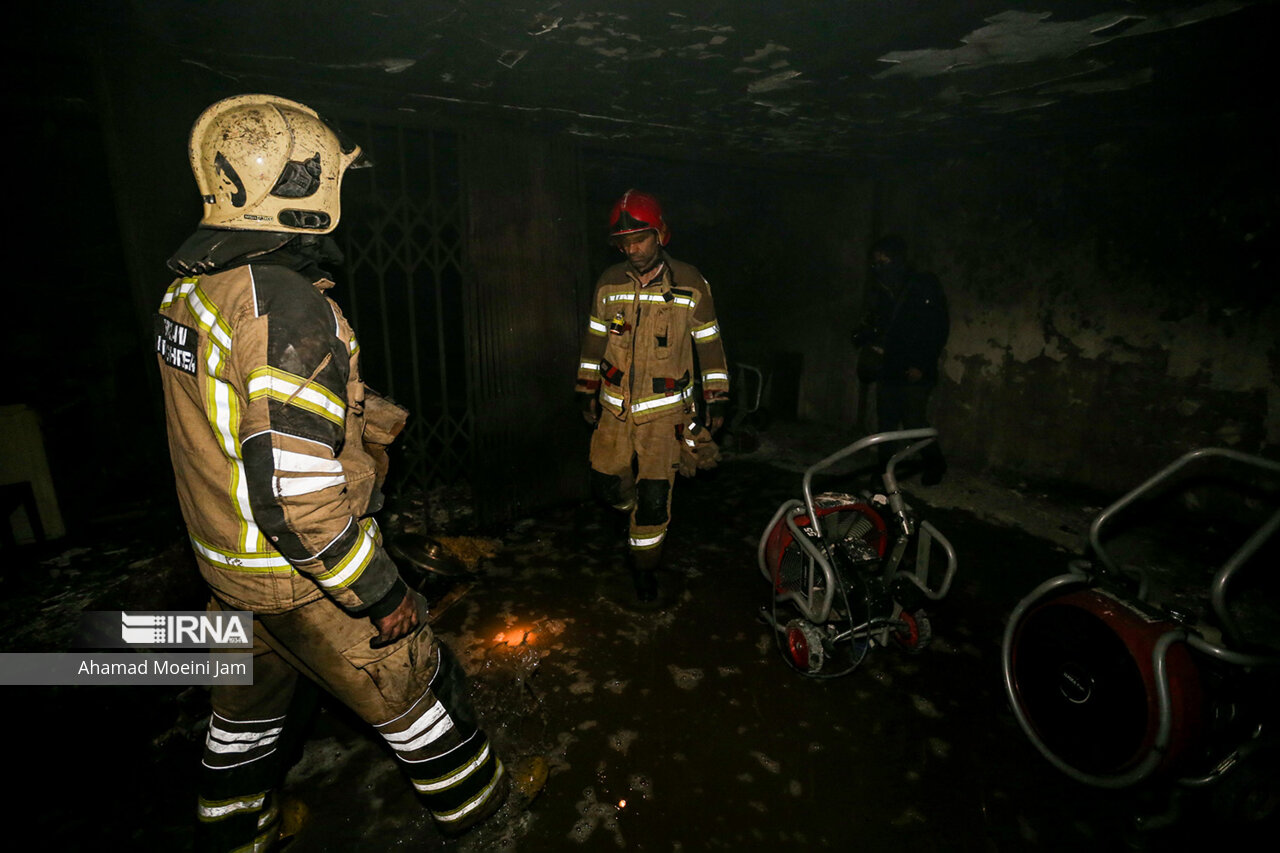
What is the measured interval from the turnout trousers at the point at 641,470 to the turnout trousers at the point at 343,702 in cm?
163

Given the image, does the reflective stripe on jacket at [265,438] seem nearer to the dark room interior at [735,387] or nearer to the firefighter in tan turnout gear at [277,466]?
the firefighter in tan turnout gear at [277,466]

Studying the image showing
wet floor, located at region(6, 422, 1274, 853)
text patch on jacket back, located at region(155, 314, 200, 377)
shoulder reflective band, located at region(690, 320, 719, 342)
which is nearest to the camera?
text patch on jacket back, located at region(155, 314, 200, 377)

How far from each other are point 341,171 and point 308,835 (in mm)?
2429

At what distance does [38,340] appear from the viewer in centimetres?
536

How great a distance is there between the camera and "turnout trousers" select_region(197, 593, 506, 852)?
1.81 meters

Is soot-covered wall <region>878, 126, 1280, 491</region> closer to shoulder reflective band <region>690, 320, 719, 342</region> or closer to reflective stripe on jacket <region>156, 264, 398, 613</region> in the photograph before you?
shoulder reflective band <region>690, 320, 719, 342</region>

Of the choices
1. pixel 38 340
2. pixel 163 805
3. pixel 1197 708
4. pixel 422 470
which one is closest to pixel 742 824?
pixel 1197 708

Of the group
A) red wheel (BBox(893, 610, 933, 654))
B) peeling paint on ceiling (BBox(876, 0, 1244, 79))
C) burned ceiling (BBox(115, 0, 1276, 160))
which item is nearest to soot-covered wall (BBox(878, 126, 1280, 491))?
burned ceiling (BBox(115, 0, 1276, 160))

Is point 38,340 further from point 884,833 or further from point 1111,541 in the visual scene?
point 1111,541

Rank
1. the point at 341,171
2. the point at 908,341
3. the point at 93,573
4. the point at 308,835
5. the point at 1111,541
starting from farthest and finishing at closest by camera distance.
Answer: the point at 908,341, the point at 1111,541, the point at 93,573, the point at 308,835, the point at 341,171

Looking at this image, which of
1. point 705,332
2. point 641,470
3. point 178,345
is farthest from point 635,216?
point 178,345

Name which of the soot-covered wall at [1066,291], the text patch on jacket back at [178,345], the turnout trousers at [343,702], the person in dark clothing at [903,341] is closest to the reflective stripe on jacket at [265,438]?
the text patch on jacket back at [178,345]

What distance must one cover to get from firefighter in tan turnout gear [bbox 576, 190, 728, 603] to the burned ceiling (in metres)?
0.84

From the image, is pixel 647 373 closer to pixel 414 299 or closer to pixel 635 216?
pixel 635 216
